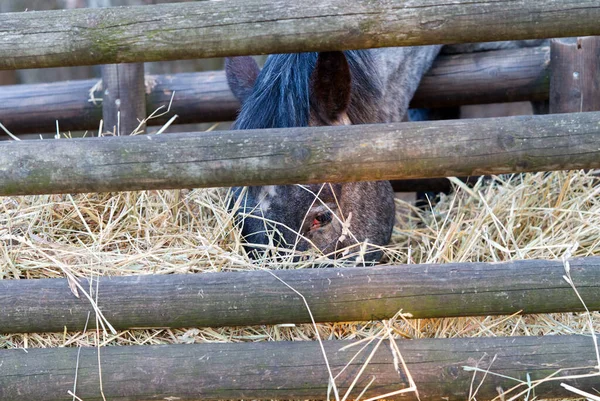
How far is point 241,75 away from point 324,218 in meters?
0.97

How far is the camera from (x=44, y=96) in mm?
4148

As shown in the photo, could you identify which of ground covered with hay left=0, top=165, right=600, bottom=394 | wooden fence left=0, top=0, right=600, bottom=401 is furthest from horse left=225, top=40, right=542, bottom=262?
wooden fence left=0, top=0, right=600, bottom=401

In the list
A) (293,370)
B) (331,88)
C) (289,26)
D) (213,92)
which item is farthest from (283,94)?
(213,92)

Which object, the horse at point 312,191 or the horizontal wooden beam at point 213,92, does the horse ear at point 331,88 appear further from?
the horizontal wooden beam at point 213,92

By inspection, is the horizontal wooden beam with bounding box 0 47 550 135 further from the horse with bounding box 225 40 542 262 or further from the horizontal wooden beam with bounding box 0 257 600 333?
the horizontal wooden beam with bounding box 0 257 600 333

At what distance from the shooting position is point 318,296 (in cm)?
211

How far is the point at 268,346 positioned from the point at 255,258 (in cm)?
65

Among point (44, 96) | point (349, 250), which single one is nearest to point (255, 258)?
point (349, 250)

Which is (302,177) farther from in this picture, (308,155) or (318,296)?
(318,296)

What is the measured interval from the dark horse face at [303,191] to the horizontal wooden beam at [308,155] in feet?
1.60

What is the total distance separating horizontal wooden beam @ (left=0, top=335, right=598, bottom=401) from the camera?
2053 millimetres

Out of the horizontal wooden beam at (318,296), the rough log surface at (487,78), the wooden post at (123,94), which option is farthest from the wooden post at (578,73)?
the wooden post at (123,94)

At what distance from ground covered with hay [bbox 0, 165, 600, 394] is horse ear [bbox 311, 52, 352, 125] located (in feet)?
1.84

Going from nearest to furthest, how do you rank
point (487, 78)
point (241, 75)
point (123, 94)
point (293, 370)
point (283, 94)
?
1. point (293, 370)
2. point (283, 94)
3. point (241, 75)
4. point (123, 94)
5. point (487, 78)
